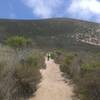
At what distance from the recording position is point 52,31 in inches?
4259

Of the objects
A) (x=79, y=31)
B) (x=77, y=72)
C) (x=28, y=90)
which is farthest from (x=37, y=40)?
(x=28, y=90)

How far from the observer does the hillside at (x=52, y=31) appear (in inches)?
3868

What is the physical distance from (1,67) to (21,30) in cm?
8237

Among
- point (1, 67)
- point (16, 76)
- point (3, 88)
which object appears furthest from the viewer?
point (16, 76)

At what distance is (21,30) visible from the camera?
319 feet

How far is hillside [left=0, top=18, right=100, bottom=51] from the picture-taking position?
98.2 metres

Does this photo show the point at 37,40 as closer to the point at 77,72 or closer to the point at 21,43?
the point at 21,43

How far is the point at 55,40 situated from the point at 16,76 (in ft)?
290

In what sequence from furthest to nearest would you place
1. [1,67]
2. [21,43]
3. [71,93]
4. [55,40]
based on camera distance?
[55,40], [21,43], [71,93], [1,67]

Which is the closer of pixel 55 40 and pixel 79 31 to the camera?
pixel 55 40

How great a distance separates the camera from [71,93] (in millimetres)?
19188

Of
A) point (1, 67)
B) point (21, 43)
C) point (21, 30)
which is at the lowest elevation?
point (1, 67)

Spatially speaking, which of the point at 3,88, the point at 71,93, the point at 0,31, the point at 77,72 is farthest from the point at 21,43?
the point at 3,88

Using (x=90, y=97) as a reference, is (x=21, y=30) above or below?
above
